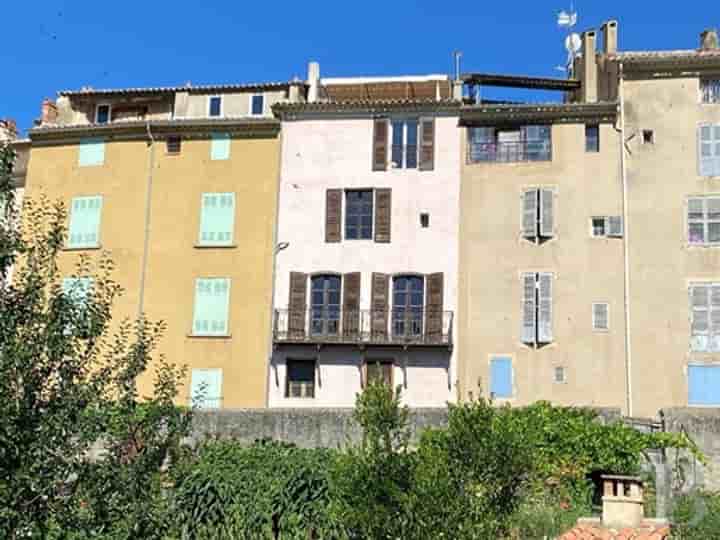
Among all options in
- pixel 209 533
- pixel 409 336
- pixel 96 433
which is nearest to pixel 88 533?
pixel 96 433

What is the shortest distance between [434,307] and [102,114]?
1431 centimetres

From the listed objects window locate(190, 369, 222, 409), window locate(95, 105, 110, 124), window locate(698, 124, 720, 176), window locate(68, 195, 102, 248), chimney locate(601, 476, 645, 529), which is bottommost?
chimney locate(601, 476, 645, 529)

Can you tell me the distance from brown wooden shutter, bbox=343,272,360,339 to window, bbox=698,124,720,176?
36.0ft

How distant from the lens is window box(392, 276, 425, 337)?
108ft

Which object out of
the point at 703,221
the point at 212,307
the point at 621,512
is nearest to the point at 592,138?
the point at 703,221

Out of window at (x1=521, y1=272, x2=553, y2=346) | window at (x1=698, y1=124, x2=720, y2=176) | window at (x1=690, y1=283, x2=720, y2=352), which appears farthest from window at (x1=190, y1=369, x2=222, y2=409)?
window at (x1=698, y1=124, x2=720, y2=176)

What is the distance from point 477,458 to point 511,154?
2254 cm

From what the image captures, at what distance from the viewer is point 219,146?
35.8 metres

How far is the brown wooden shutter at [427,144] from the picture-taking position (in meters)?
34.3

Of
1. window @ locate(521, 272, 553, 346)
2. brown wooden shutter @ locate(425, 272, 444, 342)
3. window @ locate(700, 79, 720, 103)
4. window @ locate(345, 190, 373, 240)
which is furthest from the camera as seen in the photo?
window @ locate(345, 190, 373, 240)

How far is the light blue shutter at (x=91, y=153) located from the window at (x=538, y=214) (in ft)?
46.3

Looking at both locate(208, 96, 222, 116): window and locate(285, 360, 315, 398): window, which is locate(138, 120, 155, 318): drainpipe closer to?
locate(208, 96, 222, 116): window

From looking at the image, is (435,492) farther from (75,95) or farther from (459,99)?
(75,95)

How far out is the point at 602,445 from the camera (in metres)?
24.1
